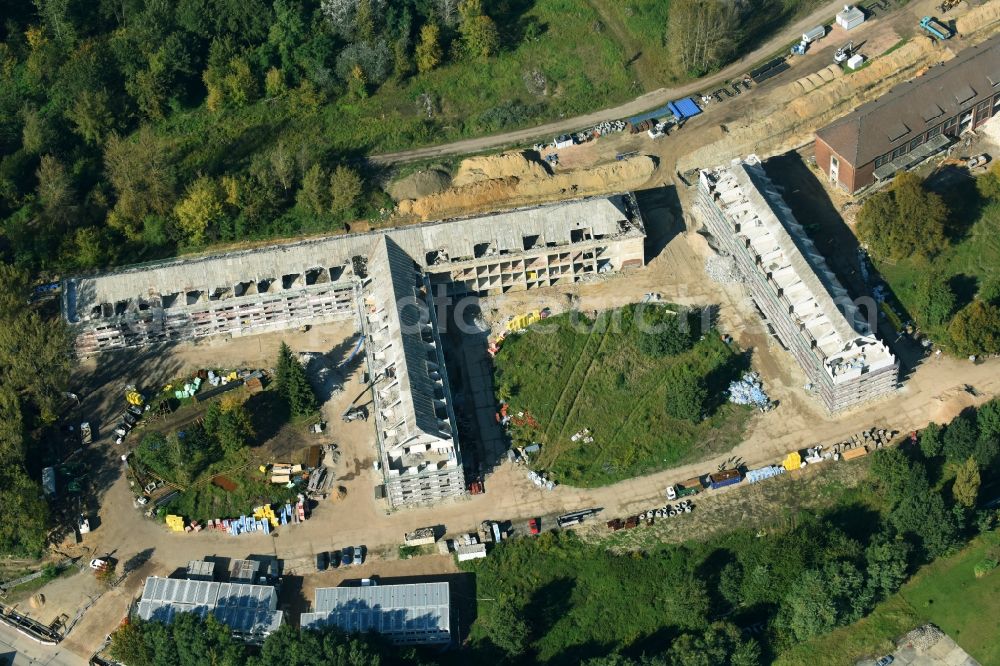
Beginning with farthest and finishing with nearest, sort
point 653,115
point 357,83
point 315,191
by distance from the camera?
point 357,83 → point 653,115 → point 315,191

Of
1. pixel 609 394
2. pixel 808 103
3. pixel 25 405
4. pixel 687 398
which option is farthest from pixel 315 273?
pixel 808 103

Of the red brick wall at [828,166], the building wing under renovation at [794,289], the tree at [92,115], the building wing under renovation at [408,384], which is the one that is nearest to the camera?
Result: the building wing under renovation at [408,384]

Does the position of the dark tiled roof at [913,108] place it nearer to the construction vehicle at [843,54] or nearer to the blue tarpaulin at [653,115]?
the construction vehicle at [843,54]

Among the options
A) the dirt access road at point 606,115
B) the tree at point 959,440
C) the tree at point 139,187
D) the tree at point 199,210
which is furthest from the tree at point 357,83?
the tree at point 959,440

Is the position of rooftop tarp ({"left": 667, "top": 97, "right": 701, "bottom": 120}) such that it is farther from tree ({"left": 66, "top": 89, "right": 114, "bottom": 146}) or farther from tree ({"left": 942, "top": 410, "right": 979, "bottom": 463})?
tree ({"left": 66, "top": 89, "right": 114, "bottom": 146})

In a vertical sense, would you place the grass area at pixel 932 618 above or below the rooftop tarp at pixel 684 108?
below

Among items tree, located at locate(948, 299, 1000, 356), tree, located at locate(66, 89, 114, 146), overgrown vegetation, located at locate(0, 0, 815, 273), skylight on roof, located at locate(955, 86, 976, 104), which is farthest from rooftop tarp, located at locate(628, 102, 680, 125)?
tree, located at locate(66, 89, 114, 146)

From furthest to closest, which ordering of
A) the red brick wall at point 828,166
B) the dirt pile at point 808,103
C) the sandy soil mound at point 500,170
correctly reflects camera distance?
the dirt pile at point 808,103 → the sandy soil mound at point 500,170 → the red brick wall at point 828,166

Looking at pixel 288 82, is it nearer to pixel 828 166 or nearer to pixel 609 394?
pixel 609 394
